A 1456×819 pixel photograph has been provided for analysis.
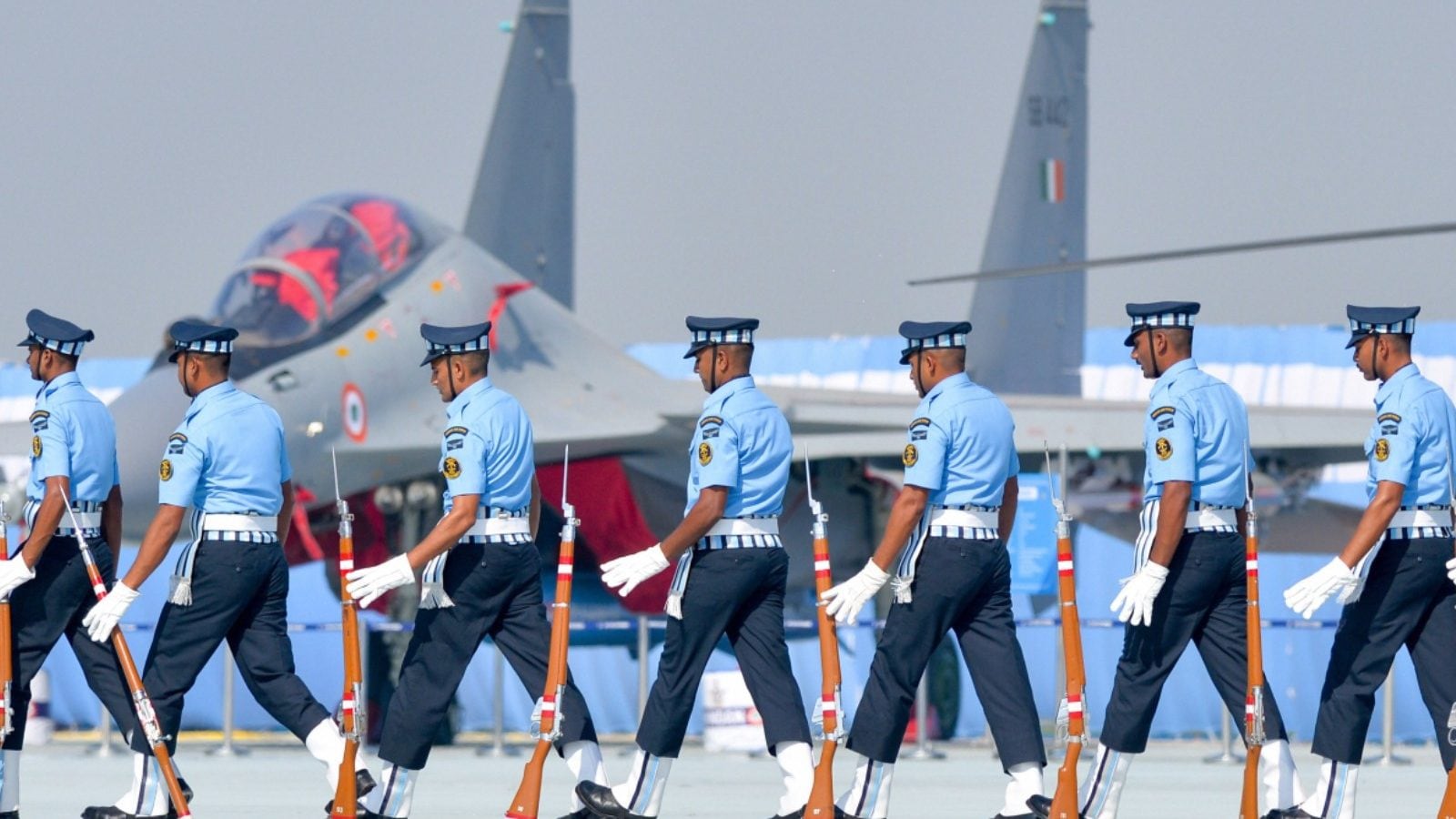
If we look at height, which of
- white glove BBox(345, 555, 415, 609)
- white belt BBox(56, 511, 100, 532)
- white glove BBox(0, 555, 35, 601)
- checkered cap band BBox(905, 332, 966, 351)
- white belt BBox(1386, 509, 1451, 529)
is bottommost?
white glove BBox(0, 555, 35, 601)

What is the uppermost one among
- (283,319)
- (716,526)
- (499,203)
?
(499,203)

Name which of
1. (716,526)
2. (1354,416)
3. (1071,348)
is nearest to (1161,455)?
(716,526)

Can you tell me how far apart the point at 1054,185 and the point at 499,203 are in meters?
6.71

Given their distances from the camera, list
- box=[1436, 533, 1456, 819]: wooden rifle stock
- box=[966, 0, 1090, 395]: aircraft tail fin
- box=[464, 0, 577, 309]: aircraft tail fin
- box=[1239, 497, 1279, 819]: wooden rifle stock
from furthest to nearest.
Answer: box=[966, 0, 1090, 395]: aircraft tail fin, box=[464, 0, 577, 309]: aircraft tail fin, box=[1436, 533, 1456, 819]: wooden rifle stock, box=[1239, 497, 1279, 819]: wooden rifle stock

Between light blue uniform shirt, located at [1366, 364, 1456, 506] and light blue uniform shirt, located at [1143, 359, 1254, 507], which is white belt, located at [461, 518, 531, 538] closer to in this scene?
light blue uniform shirt, located at [1143, 359, 1254, 507]

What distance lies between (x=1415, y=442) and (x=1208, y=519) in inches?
31.4

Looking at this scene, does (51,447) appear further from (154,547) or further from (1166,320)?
(1166,320)

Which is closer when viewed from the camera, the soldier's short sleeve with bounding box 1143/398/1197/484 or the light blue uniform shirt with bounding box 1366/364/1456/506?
the soldier's short sleeve with bounding box 1143/398/1197/484

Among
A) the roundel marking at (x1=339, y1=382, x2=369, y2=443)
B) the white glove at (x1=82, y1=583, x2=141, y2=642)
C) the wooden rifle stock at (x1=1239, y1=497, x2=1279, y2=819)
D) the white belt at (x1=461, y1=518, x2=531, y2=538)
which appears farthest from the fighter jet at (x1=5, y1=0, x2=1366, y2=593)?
the white glove at (x1=82, y1=583, x2=141, y2=642)

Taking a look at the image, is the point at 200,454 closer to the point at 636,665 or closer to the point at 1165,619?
the point at 1165,619

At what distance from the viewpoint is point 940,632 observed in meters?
8.43

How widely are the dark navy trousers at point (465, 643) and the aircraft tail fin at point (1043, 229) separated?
55.7 feet

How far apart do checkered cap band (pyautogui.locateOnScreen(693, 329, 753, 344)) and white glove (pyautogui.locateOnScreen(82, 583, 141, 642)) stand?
230 cm

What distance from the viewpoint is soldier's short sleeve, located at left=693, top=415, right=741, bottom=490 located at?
335 inches
